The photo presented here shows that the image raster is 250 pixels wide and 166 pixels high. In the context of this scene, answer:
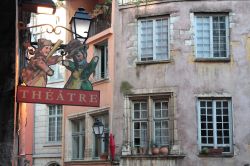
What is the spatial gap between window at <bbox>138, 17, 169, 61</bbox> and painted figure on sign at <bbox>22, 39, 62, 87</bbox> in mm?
11178

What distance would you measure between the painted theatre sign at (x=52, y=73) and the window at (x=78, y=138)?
46.1 feet

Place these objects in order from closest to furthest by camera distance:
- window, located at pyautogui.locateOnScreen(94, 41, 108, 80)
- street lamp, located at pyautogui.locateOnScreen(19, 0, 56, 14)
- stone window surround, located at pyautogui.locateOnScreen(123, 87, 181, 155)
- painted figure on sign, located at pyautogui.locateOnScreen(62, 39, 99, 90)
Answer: painted figure on sign, located at pyautogui.locateOnScreen(62, 39, 99, 90), street lamp, located at pyautogui.locateOnScreen(19, 0, 56, 14), stone window surround, located at pyautogui.locateOnScreen(123, 87, 181, 155), window, located at pyautogui.locateOnScreen(94, 41, 108, 80)

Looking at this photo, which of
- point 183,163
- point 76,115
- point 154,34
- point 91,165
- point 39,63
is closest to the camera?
point 39,63

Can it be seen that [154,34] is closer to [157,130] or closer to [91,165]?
[157,130]

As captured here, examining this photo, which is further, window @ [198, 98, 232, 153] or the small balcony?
the small balcony

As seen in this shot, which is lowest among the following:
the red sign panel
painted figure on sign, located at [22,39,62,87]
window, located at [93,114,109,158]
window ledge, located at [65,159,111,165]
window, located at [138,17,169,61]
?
window ledge, located at [65,159,111,165]

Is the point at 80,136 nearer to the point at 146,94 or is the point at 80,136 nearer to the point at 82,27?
the point at 146,94

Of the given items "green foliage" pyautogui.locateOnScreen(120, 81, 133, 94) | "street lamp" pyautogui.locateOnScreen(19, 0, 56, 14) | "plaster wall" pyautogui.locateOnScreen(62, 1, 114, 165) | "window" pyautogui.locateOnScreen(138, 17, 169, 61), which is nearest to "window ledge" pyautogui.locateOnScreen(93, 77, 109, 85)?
"plaster wall" pyautogui.locateOnScreen(62, 1, 114, 165)

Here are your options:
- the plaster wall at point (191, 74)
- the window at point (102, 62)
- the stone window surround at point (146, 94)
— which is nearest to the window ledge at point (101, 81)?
the window at point (102, 62)

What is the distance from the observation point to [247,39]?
18.0 meters

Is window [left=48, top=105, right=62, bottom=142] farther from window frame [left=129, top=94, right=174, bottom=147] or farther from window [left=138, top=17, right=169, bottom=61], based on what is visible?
window [left=138, top=17, right=169, bottom=61]

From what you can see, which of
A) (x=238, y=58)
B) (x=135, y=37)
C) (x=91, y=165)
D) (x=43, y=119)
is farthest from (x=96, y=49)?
(x=43, y=119)

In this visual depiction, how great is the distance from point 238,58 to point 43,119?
1241cm

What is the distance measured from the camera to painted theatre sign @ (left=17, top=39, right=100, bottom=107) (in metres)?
6.71
